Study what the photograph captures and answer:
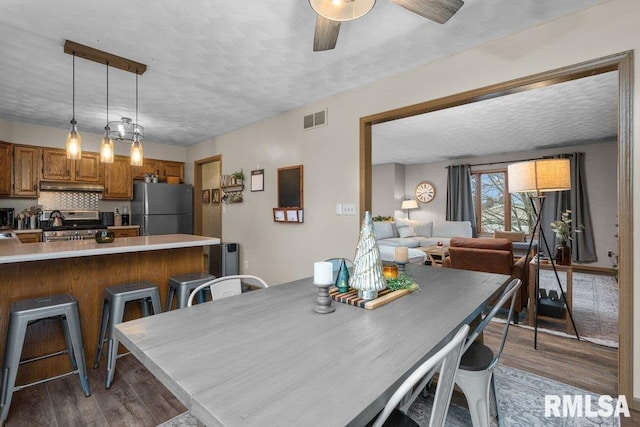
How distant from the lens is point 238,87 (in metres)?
3.26

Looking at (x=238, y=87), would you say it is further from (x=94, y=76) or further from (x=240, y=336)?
(x=240, y=336)

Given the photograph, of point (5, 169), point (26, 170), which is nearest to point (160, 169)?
point (26, 170)

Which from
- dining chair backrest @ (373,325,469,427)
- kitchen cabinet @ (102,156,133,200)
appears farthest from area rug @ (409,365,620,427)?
kitchen cabinet @ (102,156,133,200)

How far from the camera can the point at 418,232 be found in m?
7.92

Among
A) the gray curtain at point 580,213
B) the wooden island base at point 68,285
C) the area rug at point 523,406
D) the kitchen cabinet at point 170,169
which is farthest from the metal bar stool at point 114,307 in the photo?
the gray curtain at point 580,213

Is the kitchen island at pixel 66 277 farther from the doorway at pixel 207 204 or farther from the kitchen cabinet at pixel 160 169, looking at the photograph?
the kitchen cabinet at pixel 160 169

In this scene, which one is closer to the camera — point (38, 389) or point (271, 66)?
point (38, 389)

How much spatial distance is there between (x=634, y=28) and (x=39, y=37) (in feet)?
13.1

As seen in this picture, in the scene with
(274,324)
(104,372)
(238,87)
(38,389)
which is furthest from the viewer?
(238,87)

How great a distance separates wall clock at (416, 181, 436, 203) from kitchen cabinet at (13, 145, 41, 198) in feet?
26.2

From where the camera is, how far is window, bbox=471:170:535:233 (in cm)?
714

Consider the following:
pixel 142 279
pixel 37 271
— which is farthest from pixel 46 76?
pixel 142 279

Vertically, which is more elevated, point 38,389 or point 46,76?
point 46,76

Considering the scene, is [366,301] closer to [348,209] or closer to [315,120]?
[348,209]
